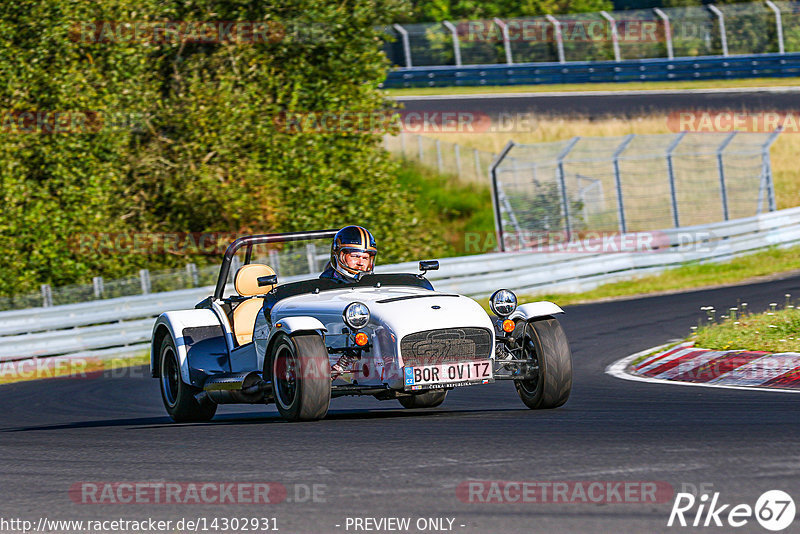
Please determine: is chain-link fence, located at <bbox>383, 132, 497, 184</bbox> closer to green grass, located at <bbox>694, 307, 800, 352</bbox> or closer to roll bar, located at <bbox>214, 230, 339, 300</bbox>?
green grass, located at <bbox>694, 307, 800, 352</bbox>

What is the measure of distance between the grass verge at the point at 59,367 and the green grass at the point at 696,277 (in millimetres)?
7107

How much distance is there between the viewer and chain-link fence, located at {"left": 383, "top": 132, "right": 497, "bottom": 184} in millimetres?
36062

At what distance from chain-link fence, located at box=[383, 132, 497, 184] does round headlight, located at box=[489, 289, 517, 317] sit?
27.0 m

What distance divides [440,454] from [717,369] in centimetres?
491

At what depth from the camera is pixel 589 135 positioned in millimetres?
36969

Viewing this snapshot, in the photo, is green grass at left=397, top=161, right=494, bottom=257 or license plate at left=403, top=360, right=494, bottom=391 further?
green grass at left=397, top=161, right=494, bottom=257

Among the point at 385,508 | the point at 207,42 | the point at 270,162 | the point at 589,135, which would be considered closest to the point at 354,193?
the point at 270,162

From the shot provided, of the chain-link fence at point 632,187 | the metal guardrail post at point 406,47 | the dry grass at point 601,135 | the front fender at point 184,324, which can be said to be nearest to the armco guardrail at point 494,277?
the chain-link fence at point 632,187

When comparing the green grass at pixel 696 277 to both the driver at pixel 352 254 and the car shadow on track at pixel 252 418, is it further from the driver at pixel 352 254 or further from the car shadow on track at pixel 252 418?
the driver at pixel 352 254

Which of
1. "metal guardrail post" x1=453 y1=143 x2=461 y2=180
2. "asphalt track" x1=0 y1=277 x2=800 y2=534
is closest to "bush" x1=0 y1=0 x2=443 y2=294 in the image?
"metal guardrail post" x1=453 y1=143 x2=461 y2=180

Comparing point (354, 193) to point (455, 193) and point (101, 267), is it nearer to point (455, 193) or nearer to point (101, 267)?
point (101, 267)

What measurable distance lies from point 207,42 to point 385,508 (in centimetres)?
2163

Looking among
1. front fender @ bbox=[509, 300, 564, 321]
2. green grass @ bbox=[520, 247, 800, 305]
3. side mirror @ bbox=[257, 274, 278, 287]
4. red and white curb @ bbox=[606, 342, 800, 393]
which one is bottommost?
green grass @ bbox=[520, 247, 800, 305]

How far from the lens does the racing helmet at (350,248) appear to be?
9.45 metres
